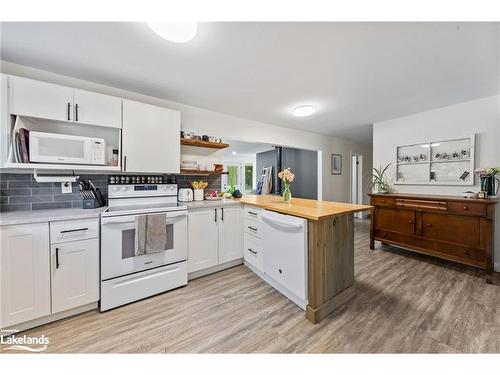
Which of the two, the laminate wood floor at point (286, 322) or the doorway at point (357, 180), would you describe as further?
the doorway at point (357, 180)

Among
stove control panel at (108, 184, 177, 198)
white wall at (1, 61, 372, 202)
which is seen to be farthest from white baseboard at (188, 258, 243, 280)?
white wall at (1, 61, 372, 202)

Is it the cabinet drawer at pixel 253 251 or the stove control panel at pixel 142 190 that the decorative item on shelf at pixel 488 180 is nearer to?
the cabinet drawer at pixel 253 251

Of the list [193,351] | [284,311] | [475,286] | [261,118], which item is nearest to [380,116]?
[261,118]

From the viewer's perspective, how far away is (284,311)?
1720mm

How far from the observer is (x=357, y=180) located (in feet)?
19.3

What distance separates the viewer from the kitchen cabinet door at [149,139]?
2076mm

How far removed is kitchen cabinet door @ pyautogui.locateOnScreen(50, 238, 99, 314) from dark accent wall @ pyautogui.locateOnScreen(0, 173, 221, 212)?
2.13ft

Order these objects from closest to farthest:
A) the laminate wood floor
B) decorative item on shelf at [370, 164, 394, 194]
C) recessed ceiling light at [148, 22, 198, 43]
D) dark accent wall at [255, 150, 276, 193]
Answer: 1. recessed ceiling light at [148, 22, 198, 43]
2. the laminate wood floor
3. decorative item on shelf at [370, 164, 394, 194]
4. dark accent wall at [255, 150, 276, 193]

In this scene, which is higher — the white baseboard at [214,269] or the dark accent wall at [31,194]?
the dark accent wall at [31,194]

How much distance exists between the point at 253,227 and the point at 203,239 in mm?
658

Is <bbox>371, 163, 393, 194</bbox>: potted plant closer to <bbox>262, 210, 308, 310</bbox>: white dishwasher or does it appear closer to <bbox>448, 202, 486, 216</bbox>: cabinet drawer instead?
<bbox>448, 202, 486, 216</bbox>: cabinet drawer

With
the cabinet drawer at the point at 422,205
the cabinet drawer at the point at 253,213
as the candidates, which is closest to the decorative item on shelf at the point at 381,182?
the cabinet drawer at the point at 422,205

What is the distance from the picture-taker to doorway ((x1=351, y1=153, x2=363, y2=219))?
576cm

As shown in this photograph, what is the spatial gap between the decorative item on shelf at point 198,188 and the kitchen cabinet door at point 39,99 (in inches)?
56.8
